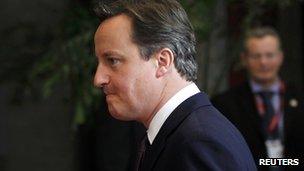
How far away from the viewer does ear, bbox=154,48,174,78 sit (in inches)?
82.4

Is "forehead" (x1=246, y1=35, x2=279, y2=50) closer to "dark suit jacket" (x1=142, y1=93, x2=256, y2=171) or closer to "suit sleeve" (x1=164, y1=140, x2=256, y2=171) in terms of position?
"dark suit jacket" (x1=142, y1=93, x2=256, y2=171)

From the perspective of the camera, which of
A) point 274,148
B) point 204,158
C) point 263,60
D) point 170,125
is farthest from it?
point 263,60

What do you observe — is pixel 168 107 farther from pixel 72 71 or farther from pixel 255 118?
pixel 72 71

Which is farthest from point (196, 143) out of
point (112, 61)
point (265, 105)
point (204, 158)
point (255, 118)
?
point (265, 105)

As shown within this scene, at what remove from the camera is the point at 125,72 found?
2102 millimetres

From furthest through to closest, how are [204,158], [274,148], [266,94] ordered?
1. [266,94]
2. [274,148]
3. [204,158]

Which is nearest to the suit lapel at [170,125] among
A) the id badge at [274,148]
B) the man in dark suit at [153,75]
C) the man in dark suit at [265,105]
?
the man in dark suit at [153,75]

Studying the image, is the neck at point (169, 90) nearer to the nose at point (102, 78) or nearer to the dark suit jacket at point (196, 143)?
the dark suit jacket at point (196, 143)

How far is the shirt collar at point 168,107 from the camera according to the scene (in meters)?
2.10

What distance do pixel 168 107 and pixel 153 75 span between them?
11 centimetres

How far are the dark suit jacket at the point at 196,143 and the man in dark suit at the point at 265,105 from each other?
4.00ft

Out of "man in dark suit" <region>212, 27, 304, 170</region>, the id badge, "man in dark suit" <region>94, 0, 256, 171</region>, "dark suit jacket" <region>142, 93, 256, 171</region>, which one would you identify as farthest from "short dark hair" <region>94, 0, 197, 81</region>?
the id badge

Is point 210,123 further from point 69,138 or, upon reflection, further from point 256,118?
point 69,138

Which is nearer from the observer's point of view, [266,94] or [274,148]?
[274,148]
